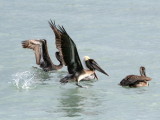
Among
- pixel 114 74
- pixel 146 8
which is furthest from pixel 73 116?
pixel 146 8

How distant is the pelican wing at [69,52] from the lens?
12.5 meters

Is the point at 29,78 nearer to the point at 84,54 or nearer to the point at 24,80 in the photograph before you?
the point at 24,80

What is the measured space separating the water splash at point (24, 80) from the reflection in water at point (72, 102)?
865mm

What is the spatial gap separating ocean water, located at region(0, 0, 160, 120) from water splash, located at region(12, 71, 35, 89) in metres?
0.02

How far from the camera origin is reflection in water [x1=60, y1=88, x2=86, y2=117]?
1152 cm

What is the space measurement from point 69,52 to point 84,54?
3403mm

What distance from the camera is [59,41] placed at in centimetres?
1267

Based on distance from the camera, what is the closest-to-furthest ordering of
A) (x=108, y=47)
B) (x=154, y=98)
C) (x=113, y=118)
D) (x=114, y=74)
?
(x=113, y=118) < (x=154, y=98) < (x=114, y=74) < (x=108, y=47)

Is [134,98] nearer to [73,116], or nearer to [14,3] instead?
[73,116]

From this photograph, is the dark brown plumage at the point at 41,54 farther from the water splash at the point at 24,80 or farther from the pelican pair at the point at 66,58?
the water splash at the point at 24,80

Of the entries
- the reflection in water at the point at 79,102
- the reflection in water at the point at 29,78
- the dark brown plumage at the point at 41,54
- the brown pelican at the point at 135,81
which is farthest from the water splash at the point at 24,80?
the brown pelican at the point at 135,81

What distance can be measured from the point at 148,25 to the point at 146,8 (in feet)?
6.05

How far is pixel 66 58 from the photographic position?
43.0ft

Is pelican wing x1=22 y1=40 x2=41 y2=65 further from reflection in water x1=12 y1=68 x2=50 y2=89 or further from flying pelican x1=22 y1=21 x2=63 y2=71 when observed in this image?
reflection in water x1=12 y1=68 x2=50 y2=89
